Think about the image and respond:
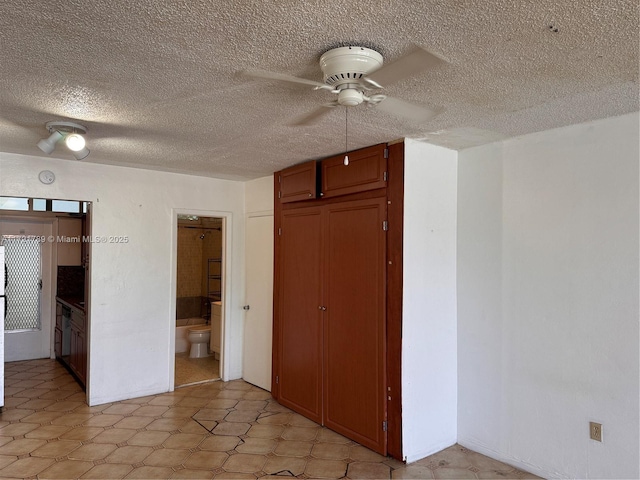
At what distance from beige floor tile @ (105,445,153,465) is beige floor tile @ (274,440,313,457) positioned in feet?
3.12

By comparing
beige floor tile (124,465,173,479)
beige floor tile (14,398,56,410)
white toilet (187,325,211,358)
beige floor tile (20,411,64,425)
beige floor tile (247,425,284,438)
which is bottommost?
beige floor tile (247,425,284,438)

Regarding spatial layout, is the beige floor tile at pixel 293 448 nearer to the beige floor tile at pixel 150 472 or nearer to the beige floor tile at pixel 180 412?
the beige floor tile at pixel 150 472

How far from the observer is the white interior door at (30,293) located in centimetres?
560

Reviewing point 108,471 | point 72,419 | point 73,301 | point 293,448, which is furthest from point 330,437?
point 73,301

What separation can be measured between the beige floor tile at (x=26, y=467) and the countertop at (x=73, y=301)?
1689 mm

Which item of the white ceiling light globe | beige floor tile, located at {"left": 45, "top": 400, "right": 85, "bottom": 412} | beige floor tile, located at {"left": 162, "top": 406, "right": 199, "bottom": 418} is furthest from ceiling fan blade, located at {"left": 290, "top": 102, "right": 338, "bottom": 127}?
beige floor tile, located at {"left": 45, "top": 400, "right": 85, "bottom": 412}

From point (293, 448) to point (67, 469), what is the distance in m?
1.54

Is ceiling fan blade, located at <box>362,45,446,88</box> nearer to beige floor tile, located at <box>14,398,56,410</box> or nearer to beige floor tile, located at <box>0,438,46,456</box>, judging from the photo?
beige floor tile, located at <box>0,438,46,456</box>

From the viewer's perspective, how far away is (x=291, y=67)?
1.88 metres

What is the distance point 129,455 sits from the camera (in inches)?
123

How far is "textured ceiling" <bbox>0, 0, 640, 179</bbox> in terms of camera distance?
4.78 ft

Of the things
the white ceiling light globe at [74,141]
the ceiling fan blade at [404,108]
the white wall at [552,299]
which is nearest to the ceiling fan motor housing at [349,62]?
the ceiling fan blade at [404,108]

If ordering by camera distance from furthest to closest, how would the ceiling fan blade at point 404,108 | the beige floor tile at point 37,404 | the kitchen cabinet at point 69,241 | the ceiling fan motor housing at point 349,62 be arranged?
the kitchen cabinet at point 69,241
the beige floor tile at point 37,404
the ceiling fan blade at point 404,108
the ceiling fan motor housing at point 349,62

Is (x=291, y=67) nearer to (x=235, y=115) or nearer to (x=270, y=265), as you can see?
(x=235, y=115)
